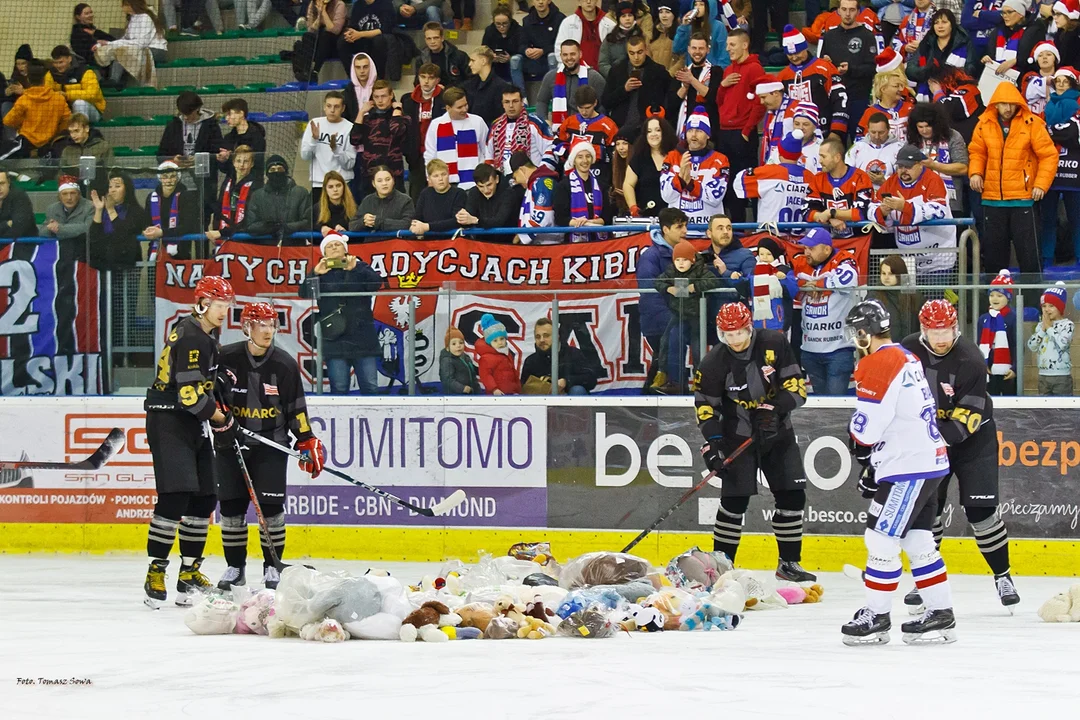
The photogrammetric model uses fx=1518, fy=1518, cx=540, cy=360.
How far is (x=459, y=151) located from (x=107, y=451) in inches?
140

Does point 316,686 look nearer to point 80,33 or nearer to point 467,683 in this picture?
point 467,683

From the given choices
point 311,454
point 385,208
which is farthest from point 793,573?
point 385,208

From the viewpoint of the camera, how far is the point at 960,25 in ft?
36.7

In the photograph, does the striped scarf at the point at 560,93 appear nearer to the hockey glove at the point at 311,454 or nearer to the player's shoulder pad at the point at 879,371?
the hockey glove at the point at 311,454

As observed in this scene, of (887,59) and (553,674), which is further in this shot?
(887,59)

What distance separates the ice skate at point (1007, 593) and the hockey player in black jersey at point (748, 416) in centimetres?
123

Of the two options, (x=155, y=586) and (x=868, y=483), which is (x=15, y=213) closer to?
(x=155, y=586)

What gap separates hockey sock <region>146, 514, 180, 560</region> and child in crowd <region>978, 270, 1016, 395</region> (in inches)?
181

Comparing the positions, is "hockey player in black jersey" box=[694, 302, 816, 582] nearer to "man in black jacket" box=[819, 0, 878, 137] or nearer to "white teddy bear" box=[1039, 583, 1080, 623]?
"white teddy bear" box=[1039, 583, 1080, 623]

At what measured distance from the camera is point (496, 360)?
9562 mm

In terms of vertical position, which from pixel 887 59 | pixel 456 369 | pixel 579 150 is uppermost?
pixel 887 59

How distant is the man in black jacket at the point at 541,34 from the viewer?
1256 centimetres

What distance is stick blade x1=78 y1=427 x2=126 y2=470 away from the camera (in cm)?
976

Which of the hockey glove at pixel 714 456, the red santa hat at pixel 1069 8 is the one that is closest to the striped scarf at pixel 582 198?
the hockey glove at pixel 714 456
